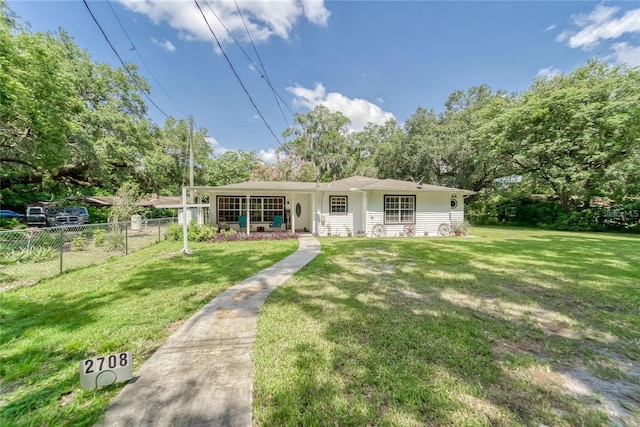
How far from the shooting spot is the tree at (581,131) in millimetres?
14852

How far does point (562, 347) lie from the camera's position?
9.34 feet

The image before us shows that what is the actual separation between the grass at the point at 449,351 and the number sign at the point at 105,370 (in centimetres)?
109

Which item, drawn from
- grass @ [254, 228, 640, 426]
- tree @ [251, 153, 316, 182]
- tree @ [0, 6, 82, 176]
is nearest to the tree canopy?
tree @ [0, 6, 82, 176]

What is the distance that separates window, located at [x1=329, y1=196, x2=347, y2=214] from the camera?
1314 cm

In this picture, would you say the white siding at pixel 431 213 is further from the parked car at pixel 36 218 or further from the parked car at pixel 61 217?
the parked car at pixel 36 218

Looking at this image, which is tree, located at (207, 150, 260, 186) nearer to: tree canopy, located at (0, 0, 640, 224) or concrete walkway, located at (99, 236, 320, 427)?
tree canopy, located at (0, 0, 640, 224)

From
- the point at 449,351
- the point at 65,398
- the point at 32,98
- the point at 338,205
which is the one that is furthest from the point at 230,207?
the point at 449,351

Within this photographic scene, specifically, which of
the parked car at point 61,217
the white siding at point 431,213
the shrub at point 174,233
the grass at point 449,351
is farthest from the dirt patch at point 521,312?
the parked car at point 61,217

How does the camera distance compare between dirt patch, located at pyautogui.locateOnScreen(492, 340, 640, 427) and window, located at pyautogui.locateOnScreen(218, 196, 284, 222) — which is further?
window, located at pyautogui.locateOnScreen(218, 196, 284, 222)

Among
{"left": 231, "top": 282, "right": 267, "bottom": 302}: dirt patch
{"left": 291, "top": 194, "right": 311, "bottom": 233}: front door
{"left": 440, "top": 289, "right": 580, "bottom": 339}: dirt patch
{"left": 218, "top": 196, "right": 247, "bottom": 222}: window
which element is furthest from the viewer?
{"left": 291, "top": 194, "right": 311, "bottom": 233}: front door

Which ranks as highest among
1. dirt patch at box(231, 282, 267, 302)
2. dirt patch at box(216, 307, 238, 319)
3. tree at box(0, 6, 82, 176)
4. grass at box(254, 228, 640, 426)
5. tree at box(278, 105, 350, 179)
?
tree at box(278, 105, 350, 179)

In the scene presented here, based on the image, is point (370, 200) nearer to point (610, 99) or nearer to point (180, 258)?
point (180, 258)

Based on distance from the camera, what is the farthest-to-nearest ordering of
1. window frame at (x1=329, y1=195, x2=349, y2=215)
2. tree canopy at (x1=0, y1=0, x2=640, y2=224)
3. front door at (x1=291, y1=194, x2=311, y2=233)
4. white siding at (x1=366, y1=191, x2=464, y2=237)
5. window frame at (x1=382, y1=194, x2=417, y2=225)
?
front door at (x1=291, y1=194, x2=311, y2=233), white siding at (x1=366, y1=191, x2=464, y2=237), window frame at (x1=329, y1=195, x2=349, y2=215), window frame at (x1=382, y1=194, x2=417, y2=225), tree canopy at (x1=0, y1=0, x2=640, y2=224)

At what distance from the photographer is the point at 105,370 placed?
2.09m
